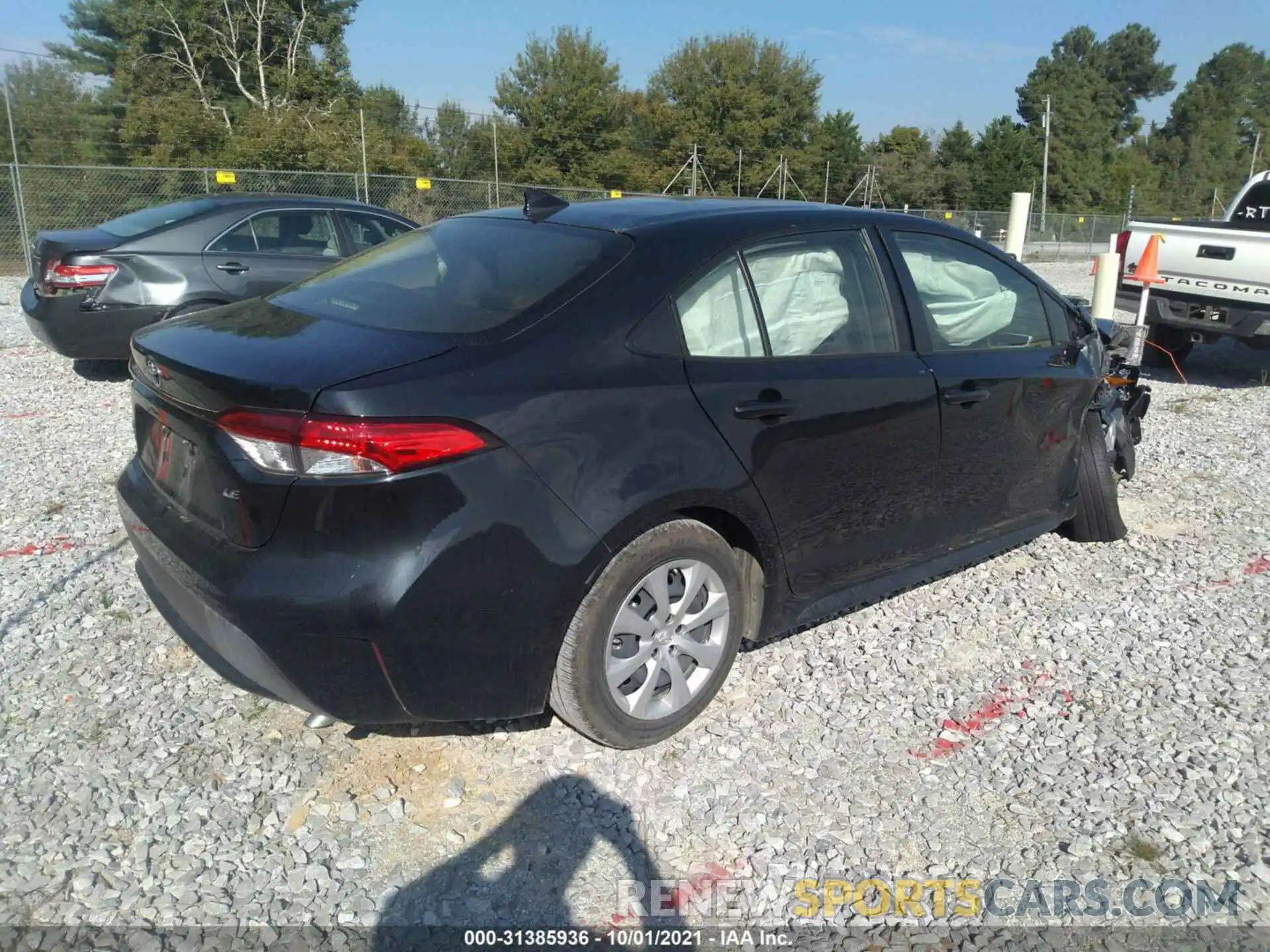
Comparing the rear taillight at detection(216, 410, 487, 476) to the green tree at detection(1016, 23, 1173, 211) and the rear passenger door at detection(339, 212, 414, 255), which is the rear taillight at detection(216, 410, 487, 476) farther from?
the green tree at detection(1016, 23, 1173, 211)

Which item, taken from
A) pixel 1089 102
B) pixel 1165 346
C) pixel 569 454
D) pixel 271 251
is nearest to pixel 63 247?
pixel 271 251

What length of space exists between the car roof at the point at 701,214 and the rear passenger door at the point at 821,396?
8cm

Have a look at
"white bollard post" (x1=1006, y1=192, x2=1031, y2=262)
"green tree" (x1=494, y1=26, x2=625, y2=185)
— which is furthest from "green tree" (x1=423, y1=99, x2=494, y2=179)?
"white bollard post" (x1=1006, y1=192, x2=1031, y2=262)

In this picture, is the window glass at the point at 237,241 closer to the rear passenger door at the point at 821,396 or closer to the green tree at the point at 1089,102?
the rear passenger door at the point at 821,396

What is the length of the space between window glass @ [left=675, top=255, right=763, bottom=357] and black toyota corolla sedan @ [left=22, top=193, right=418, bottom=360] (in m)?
4.69

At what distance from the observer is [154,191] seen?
1773 centimetres

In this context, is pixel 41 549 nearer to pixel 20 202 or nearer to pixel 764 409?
pixel 764 409

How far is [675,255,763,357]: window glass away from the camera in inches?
117

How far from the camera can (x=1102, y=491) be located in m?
4.73

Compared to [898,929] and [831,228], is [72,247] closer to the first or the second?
[831,228]

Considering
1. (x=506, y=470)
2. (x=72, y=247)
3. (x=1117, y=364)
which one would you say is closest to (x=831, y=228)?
(x=506, y=470)

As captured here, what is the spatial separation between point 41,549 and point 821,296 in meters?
3.66

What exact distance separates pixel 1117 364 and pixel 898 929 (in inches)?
167

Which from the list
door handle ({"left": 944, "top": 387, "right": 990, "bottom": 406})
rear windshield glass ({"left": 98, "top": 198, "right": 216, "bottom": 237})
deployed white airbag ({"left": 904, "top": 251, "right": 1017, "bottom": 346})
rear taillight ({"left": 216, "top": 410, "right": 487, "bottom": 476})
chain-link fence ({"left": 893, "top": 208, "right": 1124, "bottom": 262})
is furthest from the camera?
chain-link fence ({"left": 893, "top": 208, "right": 1124, "bottom": 262})
